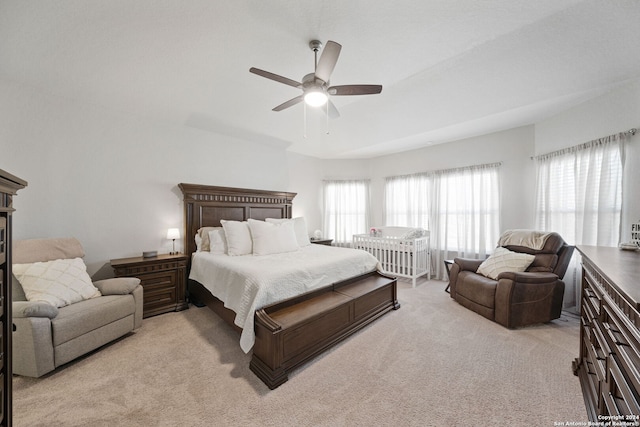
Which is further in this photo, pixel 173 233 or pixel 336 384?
pixel 173 233

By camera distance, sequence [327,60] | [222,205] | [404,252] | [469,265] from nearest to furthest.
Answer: [327,60] → [469,265] → [222,205] → [404,252]

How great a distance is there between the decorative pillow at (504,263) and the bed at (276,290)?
124 centimetres

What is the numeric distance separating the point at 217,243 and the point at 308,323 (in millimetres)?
1921

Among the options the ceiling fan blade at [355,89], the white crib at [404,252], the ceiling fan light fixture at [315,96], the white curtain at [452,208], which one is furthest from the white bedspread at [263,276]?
the white curtain at [452,208]

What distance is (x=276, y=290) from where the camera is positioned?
6.72 feet

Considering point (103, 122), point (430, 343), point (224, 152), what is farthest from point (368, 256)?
point (103, 122)

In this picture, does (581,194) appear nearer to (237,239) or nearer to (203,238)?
(237,239)

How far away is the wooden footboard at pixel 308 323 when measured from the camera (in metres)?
1.77

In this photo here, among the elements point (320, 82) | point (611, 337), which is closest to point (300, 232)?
point (320, 82)

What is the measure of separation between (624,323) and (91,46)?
12.6 ft

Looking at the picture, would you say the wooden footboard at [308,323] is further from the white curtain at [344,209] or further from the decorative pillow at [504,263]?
the white curtain at [344,209]

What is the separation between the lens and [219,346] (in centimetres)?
226

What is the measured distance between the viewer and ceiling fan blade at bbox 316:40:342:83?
158 cm

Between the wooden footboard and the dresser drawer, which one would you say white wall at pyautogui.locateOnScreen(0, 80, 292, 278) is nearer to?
the wooden footboard
